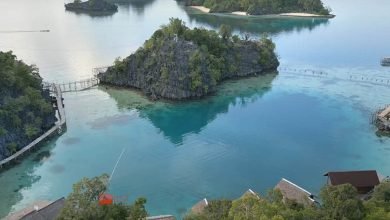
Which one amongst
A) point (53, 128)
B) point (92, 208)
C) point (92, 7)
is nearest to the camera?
point (92, 208)

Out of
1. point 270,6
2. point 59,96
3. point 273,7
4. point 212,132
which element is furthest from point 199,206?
point 270,6

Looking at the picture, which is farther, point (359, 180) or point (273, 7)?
point (273, 7)

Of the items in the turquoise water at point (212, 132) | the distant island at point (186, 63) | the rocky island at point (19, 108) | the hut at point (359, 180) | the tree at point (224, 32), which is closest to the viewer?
the hut at point (359, 180)

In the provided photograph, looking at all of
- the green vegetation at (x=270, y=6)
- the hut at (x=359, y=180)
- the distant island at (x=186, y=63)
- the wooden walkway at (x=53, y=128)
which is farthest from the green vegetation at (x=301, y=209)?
the green vegetation at (x=270, y=6)

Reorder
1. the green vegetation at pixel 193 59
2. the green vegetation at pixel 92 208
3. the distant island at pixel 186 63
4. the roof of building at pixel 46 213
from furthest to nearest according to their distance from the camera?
the green vegetation at pixel 193 59 → the distant island at pixel 186 63 → the roof of building at pixel 46 213 → the green vegetation at pixel 92 208

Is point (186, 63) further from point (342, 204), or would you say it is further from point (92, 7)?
point (92, 7)

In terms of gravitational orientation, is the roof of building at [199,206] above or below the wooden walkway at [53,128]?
below

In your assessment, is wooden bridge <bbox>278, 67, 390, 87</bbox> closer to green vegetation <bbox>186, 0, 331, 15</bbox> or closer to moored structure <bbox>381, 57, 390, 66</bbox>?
moored structure <bbox>381, 57, 390, 66</bbox>

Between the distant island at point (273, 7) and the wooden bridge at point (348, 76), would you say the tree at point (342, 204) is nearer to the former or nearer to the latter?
the wooden bridge at point (348, 76)
